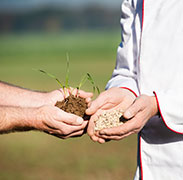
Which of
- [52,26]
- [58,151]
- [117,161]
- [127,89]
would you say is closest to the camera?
[127,89]

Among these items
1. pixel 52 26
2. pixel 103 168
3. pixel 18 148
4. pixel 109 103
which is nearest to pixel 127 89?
pixel 109 103

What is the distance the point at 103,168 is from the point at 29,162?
170 cm

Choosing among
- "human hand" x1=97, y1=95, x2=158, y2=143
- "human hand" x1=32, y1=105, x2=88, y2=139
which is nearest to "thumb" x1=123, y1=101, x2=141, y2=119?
"human hand" x1=97, y1=95, x2=158, y2=143

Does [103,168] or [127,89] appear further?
[103,168]

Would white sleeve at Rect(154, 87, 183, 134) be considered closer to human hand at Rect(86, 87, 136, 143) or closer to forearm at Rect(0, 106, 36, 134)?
human hand at Rect(86, 87, 136, 143)

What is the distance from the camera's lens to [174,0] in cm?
296

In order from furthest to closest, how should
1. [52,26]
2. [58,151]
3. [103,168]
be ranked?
[52,26], [58,151], [103,168]

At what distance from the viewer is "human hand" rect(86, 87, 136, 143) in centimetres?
314

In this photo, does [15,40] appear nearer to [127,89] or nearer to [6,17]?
[6,17]

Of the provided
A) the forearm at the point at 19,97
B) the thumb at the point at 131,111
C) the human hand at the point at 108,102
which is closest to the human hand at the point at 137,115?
the thumb at the point at 131,111

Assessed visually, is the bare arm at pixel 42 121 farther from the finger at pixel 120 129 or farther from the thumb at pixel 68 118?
the finger at pixel 120 129

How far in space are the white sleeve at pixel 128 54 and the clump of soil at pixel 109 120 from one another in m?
0.26

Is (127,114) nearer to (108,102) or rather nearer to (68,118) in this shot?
(108,102)

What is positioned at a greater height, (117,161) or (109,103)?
(109,103)
